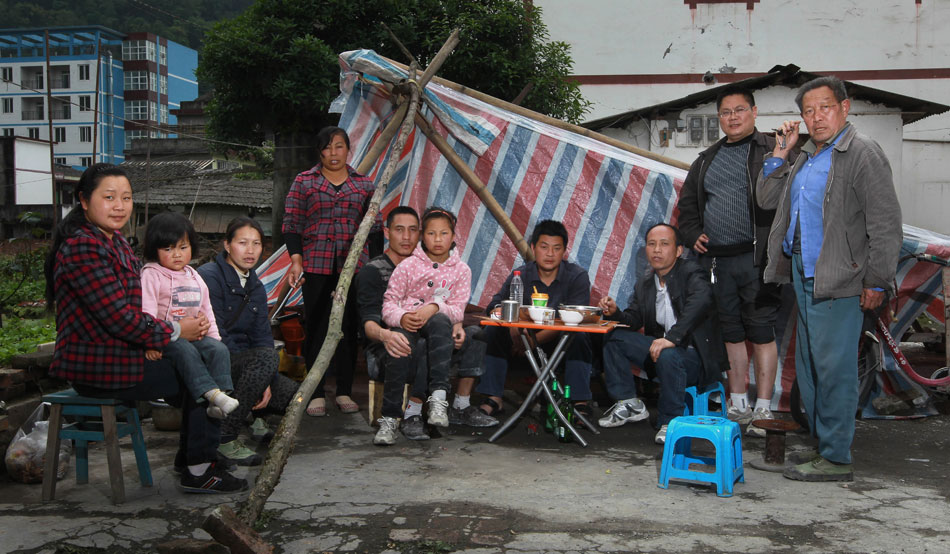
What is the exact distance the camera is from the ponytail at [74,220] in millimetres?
3545

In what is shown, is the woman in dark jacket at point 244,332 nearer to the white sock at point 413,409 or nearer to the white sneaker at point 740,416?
the white sock at point 413,409

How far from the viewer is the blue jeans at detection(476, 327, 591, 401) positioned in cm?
514

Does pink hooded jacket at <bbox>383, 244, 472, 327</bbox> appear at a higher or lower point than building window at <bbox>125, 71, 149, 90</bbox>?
lower

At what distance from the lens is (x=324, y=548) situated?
3141 millimetres

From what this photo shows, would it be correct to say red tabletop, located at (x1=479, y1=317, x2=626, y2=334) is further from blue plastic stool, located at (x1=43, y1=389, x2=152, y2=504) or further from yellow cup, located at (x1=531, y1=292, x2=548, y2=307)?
blue plastic stool, located at (x1=43, y1=389, x2=152, y2=504)

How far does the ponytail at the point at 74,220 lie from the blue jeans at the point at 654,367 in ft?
10.2

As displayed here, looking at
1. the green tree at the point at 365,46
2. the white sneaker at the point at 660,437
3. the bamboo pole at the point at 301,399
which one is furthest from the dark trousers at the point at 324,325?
the green tree at the point at 365,46

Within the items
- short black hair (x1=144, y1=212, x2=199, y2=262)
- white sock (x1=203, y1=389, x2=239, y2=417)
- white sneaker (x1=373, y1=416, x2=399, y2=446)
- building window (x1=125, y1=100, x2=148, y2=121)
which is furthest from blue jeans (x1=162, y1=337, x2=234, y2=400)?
building window (x1=125, y1=100, x2=148, y2=121)

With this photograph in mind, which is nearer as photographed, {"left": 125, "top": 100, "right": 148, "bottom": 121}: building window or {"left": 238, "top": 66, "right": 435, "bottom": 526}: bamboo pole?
{"left": 238, "top": 66, "right": 435, "bottom": 526}: bamboo pole

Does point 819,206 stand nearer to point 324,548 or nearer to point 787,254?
point 787,254

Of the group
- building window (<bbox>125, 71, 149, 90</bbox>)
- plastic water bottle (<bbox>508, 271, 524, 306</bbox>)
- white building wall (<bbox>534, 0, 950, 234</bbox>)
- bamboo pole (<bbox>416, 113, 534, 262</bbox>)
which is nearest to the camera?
plastic water bottle (<bbox>508, 271, 524, 306</bbox>)

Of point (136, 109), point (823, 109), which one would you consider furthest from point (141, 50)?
point (823, 109)

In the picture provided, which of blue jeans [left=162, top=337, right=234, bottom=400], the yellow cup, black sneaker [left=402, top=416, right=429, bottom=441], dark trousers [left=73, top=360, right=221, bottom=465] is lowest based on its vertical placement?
black sneaker [left=402, top=416, right=429, bottom=441]

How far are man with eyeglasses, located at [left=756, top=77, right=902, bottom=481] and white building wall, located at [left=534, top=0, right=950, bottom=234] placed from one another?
14751mm
